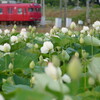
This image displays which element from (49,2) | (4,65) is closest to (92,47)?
(4,65)

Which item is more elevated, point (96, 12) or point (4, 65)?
point (4, 65)

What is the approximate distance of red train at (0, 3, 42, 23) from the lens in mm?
26125

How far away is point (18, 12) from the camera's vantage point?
2627 centimetres

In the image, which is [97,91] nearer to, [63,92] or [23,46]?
[63,92]

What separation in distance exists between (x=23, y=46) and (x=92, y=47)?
46 centimetres

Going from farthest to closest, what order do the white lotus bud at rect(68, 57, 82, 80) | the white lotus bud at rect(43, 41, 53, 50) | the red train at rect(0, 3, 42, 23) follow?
the red train at rect(0, 3, 42, 23)
the white lotus bud at rect(43, 41, 53, 50)
the white lotus bud at rect(68, 57, 82, 80)

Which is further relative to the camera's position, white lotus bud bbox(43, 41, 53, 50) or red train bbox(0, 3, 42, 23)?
red train bbox(0, 3, 42, 23)

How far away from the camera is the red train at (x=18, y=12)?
85.7 feet

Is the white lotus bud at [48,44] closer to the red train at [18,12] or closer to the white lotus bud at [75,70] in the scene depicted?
the white lotus bud at [75,70]

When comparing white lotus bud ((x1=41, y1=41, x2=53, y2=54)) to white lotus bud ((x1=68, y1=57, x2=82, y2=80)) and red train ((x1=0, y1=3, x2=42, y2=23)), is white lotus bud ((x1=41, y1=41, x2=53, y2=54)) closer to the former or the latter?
white lotus bud ((x1=68, y1=57, x2=82, y2=80))

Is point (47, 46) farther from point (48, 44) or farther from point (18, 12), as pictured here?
point (18, 12)

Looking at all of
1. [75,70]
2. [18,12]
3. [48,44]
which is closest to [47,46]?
[48,44]

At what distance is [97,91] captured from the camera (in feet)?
3.48

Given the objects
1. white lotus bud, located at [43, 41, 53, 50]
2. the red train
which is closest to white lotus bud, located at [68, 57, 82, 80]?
white lotus bud, located at [43, 41, 53, 50]
